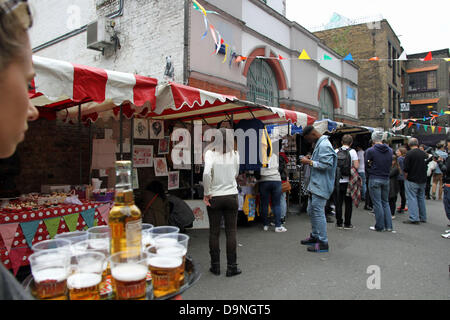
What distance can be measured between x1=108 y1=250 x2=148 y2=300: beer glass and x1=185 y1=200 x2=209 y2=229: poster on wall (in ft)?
17.3

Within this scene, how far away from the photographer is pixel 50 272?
1.28 meters

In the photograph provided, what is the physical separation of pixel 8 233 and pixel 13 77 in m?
3.63

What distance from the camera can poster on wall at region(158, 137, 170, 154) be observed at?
7.26 metres

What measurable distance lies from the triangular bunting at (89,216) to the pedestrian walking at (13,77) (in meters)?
3.81

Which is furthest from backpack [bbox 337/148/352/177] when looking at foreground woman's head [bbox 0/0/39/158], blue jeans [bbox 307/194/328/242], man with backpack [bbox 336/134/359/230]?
foreground woman's head [bbox 0/0/39/158]

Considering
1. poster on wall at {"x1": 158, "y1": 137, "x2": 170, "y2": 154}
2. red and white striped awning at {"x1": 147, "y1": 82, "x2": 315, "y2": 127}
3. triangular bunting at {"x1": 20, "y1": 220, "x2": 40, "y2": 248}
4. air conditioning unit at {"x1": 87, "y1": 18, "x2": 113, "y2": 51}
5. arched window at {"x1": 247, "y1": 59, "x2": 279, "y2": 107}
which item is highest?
air conditioning unit at {"x1": 87, "y1": 18, "x2": 113, "y2": 51}

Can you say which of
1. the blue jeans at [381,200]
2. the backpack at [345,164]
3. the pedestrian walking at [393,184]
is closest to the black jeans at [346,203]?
the backpack at [345,164]

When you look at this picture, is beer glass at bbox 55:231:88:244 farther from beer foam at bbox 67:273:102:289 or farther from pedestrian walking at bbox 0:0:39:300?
pedestrian walking at bbox 0:0:39:300

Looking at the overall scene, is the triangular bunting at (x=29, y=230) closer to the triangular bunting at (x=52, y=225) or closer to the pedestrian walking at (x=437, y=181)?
the triangular bunting at (x=52, y=225)

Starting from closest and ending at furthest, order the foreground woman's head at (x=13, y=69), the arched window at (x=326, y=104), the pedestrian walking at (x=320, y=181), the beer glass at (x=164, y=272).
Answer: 1. the foreground woman's head at (x=13, y=69)
2. the beer glass at (x=164, y=272)
3. the pedestrian walking at (x=320, y=181)
4. the arched window at (x=326, y=104)

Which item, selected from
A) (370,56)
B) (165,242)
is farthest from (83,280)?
(370,56)

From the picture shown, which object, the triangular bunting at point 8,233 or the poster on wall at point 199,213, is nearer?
the triangular bunting at point 8,233

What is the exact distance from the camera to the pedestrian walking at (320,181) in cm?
497
